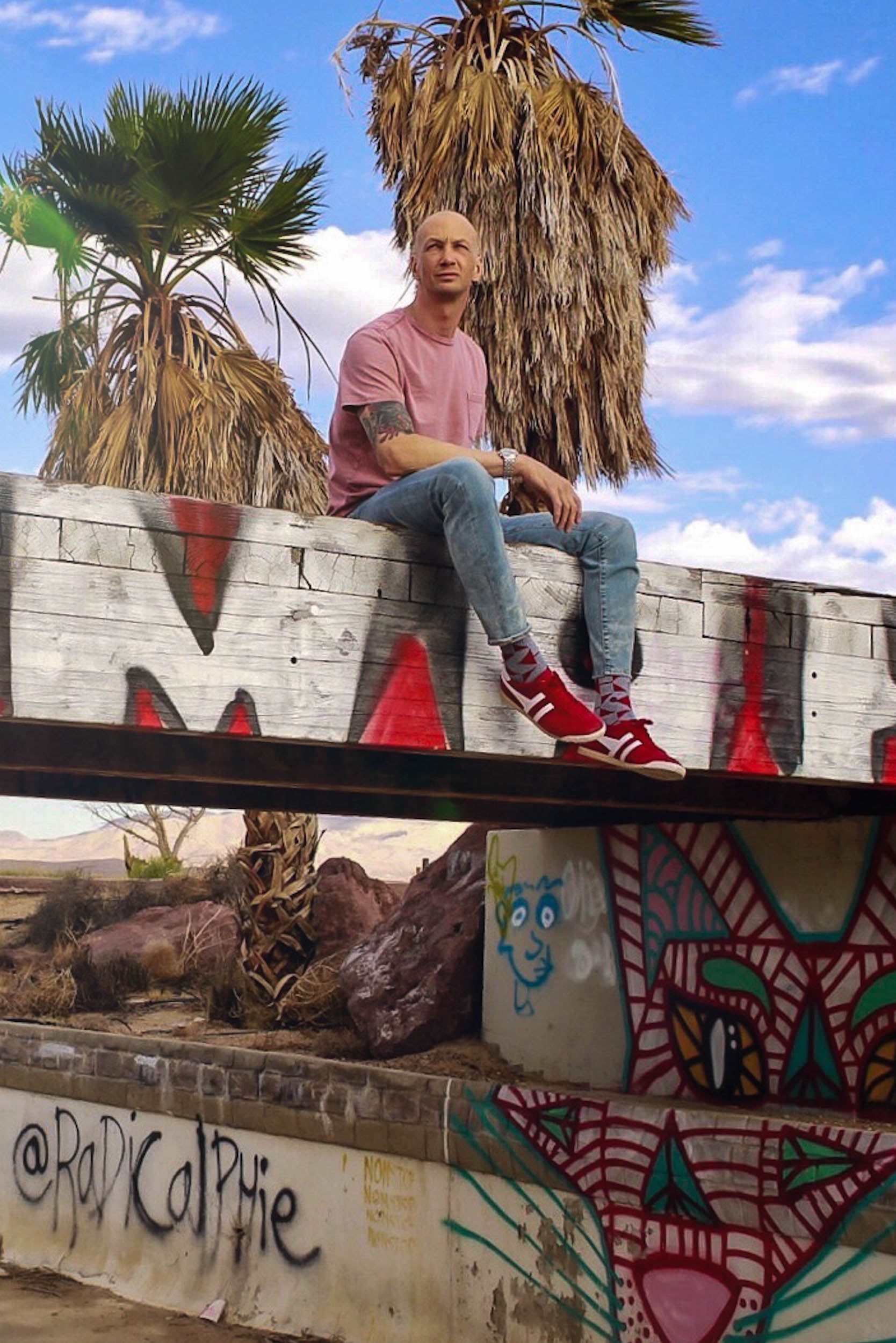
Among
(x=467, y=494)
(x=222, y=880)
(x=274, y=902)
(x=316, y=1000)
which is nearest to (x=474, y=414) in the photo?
(x=467, y=494)

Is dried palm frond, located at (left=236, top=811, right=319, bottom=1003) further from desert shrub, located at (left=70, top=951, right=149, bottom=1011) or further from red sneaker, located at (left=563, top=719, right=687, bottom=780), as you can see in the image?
red sneaker, located at (left=563, top=719, right=687, bottom=780)

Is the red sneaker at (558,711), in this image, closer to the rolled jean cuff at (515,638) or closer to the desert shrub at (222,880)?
the rolled jean cuff at (515,638)

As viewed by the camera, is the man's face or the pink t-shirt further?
the man's face

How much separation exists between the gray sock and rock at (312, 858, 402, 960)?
10.4 metres

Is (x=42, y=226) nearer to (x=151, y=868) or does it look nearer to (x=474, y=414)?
(x=474, y=414)

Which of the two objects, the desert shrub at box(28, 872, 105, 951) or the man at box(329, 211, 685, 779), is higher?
the man at box(329, 211, 685, 779)

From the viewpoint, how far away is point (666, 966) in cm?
955

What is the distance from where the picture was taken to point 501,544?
496 cm

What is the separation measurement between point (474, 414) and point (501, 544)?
0.96 m

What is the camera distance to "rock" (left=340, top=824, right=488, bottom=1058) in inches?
477

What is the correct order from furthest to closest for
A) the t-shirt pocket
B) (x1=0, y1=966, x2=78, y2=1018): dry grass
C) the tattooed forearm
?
1. (x1=0, y1=966, x2=78, y2=1018): dry grass
2. the t-shirt pocket
3. the tattooed forearm

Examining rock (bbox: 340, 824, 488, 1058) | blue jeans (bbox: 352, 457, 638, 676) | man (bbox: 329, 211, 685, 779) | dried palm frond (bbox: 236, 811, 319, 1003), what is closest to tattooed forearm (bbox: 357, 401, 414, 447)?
man (bbox: 329, 211, 685, 779)

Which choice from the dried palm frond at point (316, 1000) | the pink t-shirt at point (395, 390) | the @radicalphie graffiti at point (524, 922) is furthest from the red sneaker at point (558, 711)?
the dried palm frond at point (316, 1000)

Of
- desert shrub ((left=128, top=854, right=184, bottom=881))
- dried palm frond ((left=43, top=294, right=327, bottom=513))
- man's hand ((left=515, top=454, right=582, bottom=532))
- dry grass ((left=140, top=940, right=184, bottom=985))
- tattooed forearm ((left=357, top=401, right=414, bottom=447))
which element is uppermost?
dried palm frond ((left=43, top=294, right=327, bottom=513))
